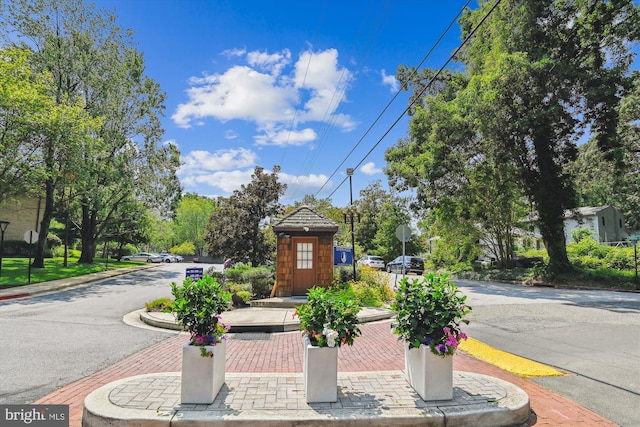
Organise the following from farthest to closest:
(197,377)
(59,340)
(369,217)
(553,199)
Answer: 1. (369,217)
2. (553,199)
3. (59,340)
4. (197,377)

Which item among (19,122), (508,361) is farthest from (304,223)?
(19,122)

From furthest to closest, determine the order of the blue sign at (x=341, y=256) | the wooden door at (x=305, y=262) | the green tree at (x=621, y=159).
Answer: the green tree at (x=621, y=159) → the blue sign at (x=341, y=256) → the wooden door at (x=305, y=262)

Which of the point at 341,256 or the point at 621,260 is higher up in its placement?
the point at 341,256

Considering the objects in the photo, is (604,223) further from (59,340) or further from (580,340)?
(59,340)

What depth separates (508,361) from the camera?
646 cm

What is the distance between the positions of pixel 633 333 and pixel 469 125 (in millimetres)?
13555

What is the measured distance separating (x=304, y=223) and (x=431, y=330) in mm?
9832

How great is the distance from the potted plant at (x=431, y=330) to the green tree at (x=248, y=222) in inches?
643

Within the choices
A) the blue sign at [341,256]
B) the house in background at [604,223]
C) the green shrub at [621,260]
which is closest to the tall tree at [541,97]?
the green shrub at [621,260]

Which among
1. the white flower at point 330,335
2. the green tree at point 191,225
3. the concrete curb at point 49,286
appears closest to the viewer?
the white flower at point 330,335

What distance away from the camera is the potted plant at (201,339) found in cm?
424

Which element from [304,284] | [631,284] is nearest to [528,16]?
[631,284]

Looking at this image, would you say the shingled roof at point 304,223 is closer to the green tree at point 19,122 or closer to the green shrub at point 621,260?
the green tree at point 19,122

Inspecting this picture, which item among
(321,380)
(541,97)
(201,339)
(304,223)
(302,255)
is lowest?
(321,380)
